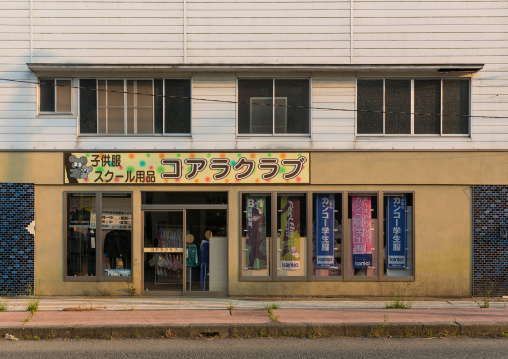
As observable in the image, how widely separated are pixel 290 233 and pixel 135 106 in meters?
4.82

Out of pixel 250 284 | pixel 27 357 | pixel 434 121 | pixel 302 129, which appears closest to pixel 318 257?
pixel 250 284

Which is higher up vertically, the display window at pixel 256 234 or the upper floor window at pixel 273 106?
the upper floor window at pixel 273 106

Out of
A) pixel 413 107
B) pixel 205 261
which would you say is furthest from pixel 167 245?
pixel 413 107

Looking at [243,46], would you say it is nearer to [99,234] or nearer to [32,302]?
[99,234]

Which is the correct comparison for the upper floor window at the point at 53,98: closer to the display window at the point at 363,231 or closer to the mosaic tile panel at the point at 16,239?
the mosaic tile panel at the point at 16,239

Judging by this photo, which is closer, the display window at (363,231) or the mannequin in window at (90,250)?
the mannequin in window at (90,250)

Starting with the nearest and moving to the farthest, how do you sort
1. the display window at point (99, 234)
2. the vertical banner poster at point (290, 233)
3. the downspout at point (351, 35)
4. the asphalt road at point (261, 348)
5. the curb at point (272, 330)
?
1. the asphalt road at point (261, 348)
2. the curb at point (272, 330)
3. the downspout at point (351, 35)
4. the display window at point (99, 234)
5. the vertical banner poster at point (290, 233)

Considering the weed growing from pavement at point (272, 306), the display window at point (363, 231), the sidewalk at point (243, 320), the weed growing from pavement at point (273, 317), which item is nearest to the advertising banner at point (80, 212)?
the sidewalk at point (243, 320)

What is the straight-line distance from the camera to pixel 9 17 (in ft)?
44.9

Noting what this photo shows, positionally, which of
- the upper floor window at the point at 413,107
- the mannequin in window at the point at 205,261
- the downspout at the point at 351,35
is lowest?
the mannequin in window at the point at 205,261

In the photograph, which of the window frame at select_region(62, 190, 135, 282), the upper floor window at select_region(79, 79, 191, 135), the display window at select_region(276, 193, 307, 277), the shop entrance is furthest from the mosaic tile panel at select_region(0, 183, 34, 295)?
the display window at select_region(276, 193, 307, 277)

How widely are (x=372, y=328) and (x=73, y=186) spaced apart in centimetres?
770

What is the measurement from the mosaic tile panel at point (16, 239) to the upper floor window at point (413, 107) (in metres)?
8.13

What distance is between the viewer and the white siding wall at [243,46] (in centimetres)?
1370
